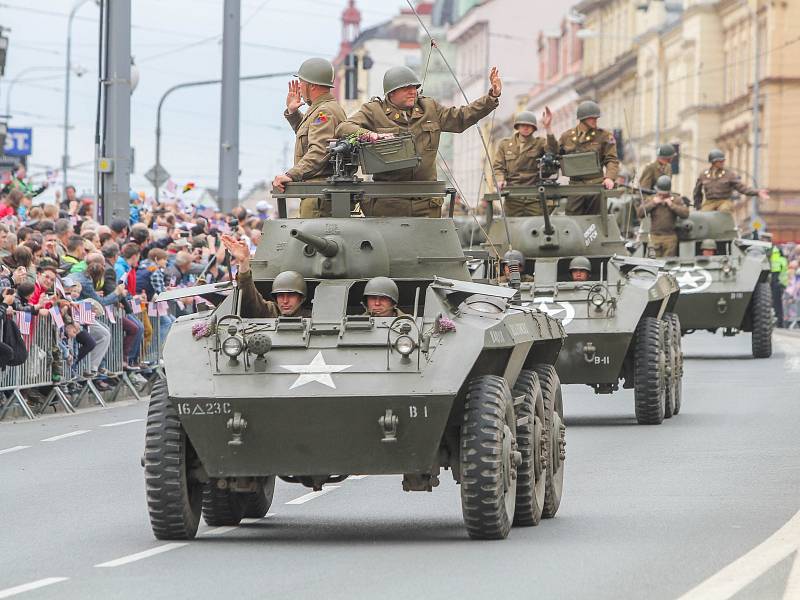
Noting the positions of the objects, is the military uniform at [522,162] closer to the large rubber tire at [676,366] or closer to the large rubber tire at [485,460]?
the large rubber tire at [676,366]

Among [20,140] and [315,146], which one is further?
[20,140]

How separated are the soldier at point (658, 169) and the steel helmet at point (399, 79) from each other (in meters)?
17.3

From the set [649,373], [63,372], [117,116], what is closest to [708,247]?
[117,116]

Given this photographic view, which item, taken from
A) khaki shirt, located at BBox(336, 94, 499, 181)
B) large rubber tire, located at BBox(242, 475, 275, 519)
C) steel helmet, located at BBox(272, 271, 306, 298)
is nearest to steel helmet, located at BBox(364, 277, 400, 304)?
steel helmet, located at BBox(272, 271, 306, 298)

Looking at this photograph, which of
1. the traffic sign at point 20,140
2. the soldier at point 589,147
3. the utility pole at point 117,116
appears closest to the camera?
the soldier at point 589,147

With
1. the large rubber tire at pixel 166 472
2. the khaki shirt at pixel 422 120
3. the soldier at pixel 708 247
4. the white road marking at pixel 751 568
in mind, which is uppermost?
the khaki shirt at pixel 422 120

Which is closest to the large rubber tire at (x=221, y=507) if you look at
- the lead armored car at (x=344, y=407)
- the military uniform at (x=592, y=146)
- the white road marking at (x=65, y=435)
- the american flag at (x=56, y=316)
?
the lead armored car at (x=344, y=407)

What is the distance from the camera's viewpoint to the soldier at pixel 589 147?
2403 cm

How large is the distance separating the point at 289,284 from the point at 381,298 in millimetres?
557

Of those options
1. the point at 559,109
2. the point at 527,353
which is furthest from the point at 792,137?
the point at 527,353

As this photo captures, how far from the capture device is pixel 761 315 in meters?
32.1

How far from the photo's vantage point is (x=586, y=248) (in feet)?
75.9

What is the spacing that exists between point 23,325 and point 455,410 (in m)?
10.4

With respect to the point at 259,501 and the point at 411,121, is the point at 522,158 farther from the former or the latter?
the point at 259,501
